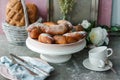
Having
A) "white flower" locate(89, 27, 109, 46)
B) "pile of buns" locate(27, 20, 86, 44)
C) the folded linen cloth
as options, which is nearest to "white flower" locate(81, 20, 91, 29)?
"white flower" locate(89, 27, 109, 46)

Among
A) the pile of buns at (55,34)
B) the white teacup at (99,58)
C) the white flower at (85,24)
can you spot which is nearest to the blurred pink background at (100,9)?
the white flower at (85,24)

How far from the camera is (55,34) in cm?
95

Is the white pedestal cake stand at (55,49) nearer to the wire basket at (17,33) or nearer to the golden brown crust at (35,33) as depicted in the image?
the golden brown crust at (35,33)

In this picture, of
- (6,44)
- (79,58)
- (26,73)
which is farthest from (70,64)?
(6,44)

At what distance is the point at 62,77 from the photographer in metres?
0.88

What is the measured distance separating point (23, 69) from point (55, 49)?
0.13 meters

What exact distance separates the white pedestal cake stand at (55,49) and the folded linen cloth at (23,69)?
43mm

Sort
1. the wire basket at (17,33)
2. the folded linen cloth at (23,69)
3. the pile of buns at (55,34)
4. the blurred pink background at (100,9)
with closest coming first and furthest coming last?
the folded linen cloth at (23,69)
the pile of buns at (55,34)
the wire basket at (17,33)
the blurred pink background at (100,9)

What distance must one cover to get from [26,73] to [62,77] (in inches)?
4.9

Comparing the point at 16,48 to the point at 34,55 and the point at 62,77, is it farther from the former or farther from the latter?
the point at 62,77

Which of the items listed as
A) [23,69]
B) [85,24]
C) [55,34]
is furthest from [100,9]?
[23,69]

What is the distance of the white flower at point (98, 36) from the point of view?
3.65 ft

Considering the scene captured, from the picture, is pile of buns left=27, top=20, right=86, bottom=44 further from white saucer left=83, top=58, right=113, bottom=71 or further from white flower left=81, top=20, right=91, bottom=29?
white flower left=81, top=20, right=91, bottom=29

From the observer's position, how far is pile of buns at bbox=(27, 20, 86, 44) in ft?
3.04
